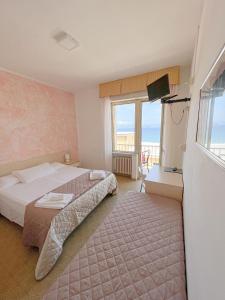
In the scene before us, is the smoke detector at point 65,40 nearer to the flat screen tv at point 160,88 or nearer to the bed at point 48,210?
the flat screen tv at point 160,88

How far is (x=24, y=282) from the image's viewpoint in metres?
1.28

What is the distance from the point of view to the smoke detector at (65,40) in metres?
1.67

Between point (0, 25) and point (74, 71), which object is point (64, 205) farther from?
point (74, 71)

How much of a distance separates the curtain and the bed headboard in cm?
128

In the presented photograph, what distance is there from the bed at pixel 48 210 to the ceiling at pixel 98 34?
82.4 inches

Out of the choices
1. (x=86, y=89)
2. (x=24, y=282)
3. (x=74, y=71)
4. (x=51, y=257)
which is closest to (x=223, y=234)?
(x=51, y=257)

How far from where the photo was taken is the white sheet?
177 cm

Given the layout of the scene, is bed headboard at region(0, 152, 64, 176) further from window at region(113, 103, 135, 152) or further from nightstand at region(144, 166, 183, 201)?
nightstand at region(144, 166, 183, 201)

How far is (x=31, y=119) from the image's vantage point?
295 centimetres

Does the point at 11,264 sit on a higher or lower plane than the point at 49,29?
lower

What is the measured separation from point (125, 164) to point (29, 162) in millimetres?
2384

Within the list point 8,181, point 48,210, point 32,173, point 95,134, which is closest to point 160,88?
point 48,210

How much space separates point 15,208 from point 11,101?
6.70 feet

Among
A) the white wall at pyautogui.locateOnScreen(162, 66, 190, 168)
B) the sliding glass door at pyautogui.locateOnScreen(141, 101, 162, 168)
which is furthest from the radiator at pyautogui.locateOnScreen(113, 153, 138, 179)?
the white wall at pyautogui.locateOnScreen(162, 66, 190, 168)
